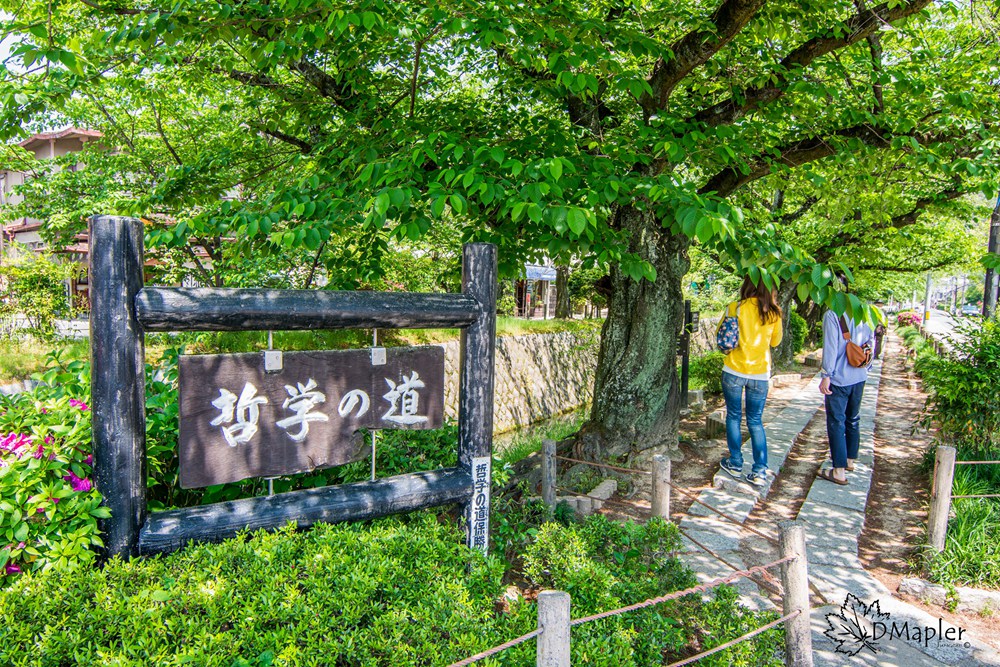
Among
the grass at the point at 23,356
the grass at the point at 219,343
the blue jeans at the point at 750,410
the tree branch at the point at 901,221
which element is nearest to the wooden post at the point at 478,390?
the blue jeans at the point at 750,410

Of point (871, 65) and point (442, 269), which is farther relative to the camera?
point (442, 269)

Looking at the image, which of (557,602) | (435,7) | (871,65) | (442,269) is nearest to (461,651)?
(557,602)

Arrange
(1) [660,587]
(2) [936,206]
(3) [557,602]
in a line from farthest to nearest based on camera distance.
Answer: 1. (2) [936,206]
2. (1) [660,587]
3. (3) [557,602]

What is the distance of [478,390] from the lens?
379 centimetres

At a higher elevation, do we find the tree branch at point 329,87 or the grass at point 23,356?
the tree branch at point 329,87

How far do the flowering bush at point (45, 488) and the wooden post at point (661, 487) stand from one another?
11.9 ft

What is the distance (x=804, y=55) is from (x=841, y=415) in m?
3.69

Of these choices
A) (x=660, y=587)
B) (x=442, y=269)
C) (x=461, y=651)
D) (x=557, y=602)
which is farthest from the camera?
(x=442, y=269)

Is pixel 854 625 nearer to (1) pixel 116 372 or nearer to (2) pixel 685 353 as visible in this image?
(1) pixel 116 372

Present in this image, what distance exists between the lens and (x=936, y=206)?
10.2 m

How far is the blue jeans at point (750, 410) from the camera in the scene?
5.96 metres

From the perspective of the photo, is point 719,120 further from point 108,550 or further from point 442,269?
point 442,269

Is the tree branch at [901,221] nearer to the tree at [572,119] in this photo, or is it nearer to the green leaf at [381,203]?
the tree at [572,119]

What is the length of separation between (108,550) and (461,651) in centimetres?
174
